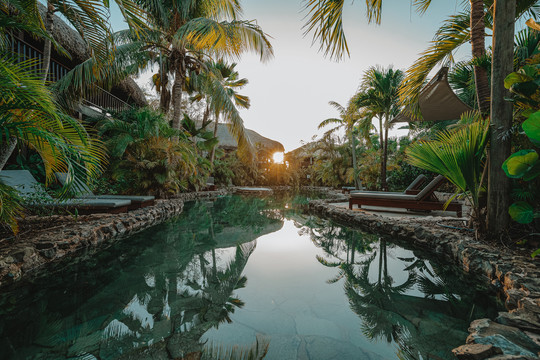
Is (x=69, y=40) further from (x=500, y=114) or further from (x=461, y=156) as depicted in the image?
(x=500, y=114)

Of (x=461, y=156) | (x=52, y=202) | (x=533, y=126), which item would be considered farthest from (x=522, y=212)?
(x=52, y=202)

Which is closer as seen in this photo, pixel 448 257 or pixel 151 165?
pixel 448 257

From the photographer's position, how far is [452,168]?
10.0 ft

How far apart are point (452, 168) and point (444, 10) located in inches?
123

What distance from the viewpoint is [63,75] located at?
853 centimetres

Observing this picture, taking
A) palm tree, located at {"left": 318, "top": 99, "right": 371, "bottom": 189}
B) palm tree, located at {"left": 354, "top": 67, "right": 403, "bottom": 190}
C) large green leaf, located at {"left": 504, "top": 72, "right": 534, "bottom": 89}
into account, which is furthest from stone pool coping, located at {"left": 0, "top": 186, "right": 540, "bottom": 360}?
palm tree, located at {"left": 318, "top": 99, "right": 371, "bottom": 189}

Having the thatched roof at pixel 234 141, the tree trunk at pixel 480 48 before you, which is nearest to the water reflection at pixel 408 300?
the tree trunk at pixel 480 48

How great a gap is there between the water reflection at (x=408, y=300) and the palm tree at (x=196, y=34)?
596cm

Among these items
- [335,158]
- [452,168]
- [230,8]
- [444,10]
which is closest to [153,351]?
[452,168]

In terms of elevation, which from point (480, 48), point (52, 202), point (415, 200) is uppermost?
point (480, 48)

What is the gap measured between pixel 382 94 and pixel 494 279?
924cm

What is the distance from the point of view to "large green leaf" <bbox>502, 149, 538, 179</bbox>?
221 cm

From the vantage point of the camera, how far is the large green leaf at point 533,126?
2.08m

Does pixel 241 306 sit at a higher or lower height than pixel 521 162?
lower
